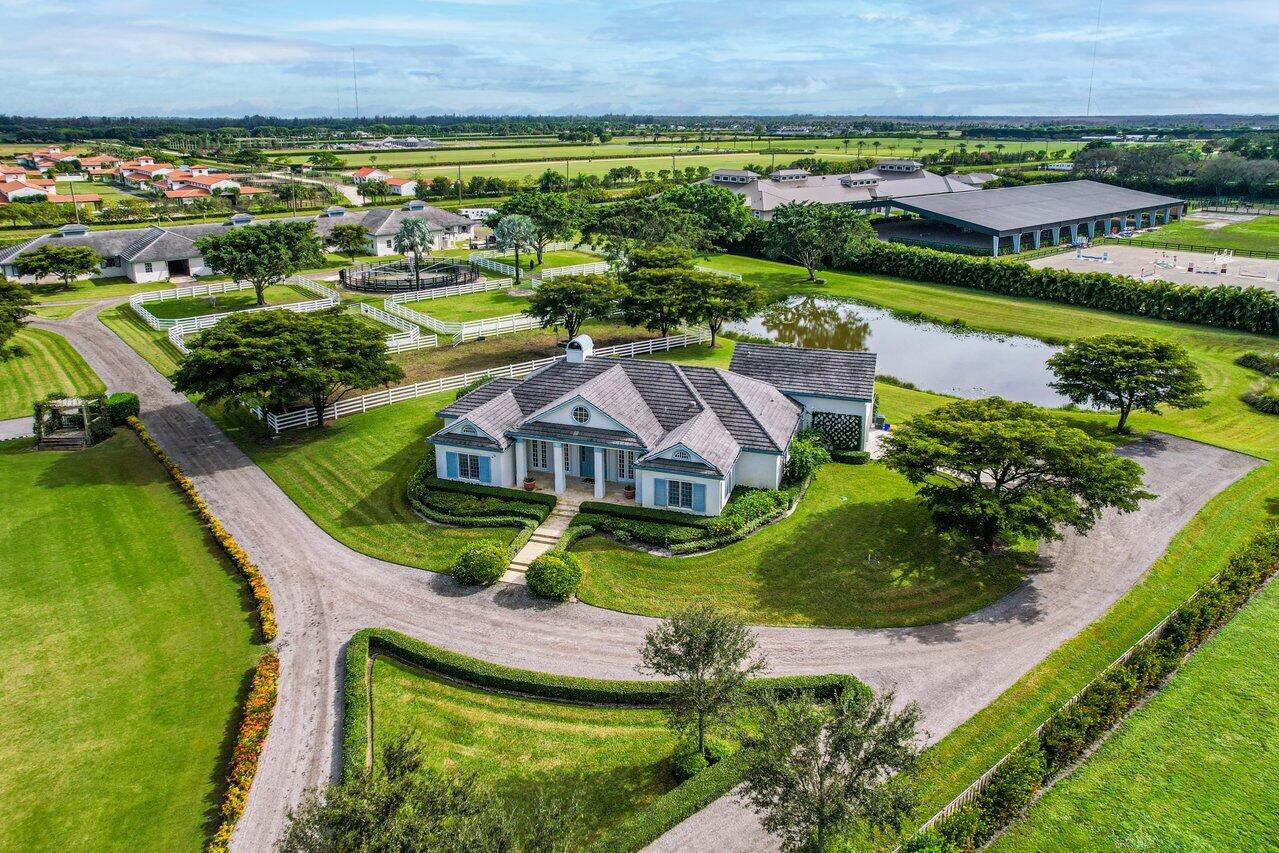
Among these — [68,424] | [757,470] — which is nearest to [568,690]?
[757,470]

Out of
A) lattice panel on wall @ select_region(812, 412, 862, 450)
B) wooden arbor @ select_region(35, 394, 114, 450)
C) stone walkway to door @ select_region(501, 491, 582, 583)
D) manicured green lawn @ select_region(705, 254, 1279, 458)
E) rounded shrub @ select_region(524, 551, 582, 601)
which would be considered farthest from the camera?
manicured green lawn @ select_region(705, 254, 1279, 458)

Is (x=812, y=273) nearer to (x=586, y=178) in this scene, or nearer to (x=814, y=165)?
(x=586, y=178)

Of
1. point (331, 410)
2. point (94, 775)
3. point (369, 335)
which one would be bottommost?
point (94, 775)

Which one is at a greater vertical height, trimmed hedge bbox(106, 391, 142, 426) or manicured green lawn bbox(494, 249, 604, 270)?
manicured green lawn bbox(494, 249, 604, 270)

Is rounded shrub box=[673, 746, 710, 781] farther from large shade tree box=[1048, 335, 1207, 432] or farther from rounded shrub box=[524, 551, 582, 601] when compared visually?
large shade tree box=[1048, 335, 1207, 432]

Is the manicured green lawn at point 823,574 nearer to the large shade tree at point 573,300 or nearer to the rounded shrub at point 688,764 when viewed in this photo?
the rounded shrub at point 688,764

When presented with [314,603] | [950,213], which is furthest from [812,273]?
[314,603]

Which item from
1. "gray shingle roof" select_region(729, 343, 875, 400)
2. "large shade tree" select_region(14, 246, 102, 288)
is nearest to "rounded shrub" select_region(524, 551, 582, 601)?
"gray shingle roof" select_region(729, 343, 875, 400)

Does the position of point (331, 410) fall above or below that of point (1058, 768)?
above
